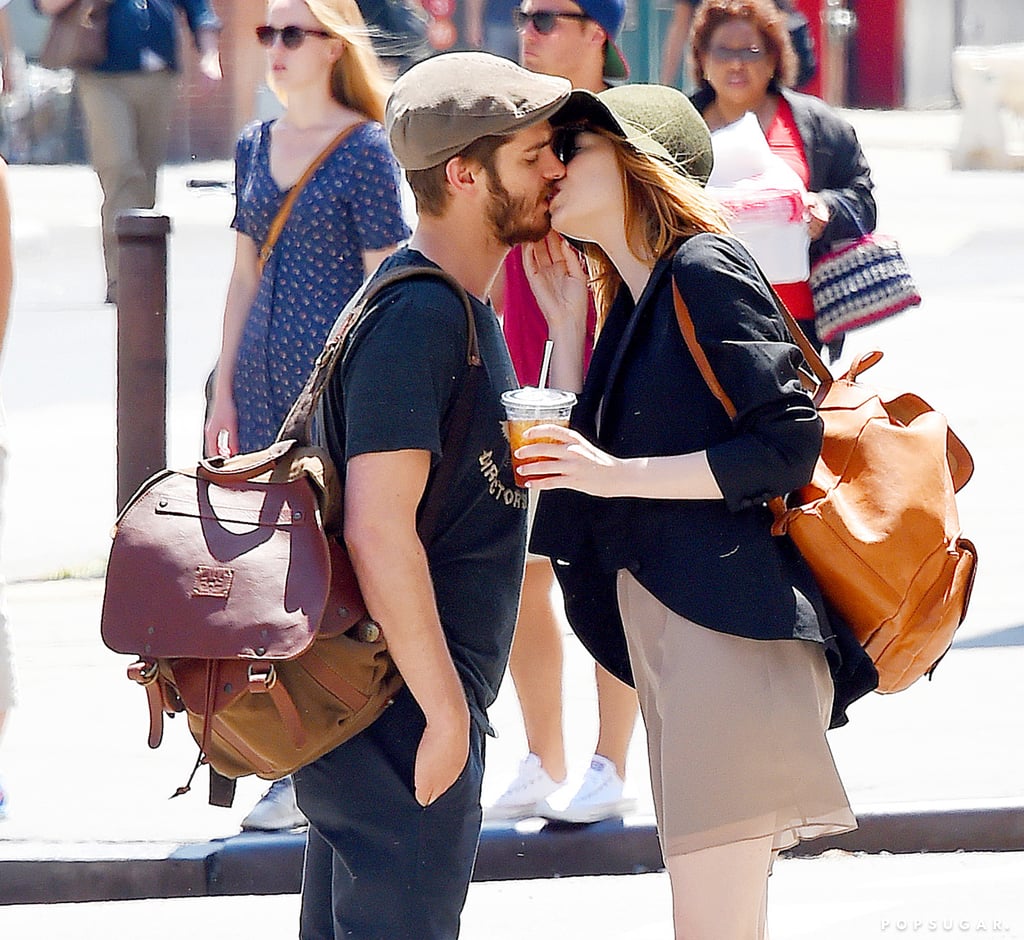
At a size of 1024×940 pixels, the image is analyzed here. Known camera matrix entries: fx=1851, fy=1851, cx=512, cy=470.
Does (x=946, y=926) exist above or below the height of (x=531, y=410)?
below

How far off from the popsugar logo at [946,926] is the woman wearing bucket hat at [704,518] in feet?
4.01

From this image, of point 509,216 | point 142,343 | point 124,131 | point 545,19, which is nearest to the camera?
point 509,216

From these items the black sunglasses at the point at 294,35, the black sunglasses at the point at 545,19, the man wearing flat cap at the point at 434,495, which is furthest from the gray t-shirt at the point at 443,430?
the black sunglasses at the point at 545,19

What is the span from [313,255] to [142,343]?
1.14 meters

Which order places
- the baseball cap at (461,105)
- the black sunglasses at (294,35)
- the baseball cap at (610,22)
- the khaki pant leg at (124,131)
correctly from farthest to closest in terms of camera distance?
the khaki pant leg at (124,131)
the baseball cap at (610,22)
the black sunglasses at (294,35)
the baseball cap at (461,105)

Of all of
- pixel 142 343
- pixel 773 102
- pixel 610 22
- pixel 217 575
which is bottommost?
pixel 142 343

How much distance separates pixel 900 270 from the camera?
15.6ft

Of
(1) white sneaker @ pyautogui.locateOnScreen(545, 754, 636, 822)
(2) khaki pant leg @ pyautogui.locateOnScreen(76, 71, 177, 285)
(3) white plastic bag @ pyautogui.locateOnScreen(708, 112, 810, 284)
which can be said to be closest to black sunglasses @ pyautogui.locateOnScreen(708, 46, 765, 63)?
(3) white plastic bag @ pyautogui.locateOnScreen(708, 112, 810, 284)

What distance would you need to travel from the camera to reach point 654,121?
293 centimetres

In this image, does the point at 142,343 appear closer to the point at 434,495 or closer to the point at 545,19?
the point at 545,19

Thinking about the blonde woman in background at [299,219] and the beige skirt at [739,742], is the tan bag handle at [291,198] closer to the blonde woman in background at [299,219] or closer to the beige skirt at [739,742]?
the blonde woman in background at [299,219]

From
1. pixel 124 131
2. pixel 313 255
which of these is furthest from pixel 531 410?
pixel 124 131

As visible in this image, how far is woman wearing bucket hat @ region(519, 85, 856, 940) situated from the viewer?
9.03 ft

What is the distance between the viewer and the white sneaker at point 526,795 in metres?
4.38
